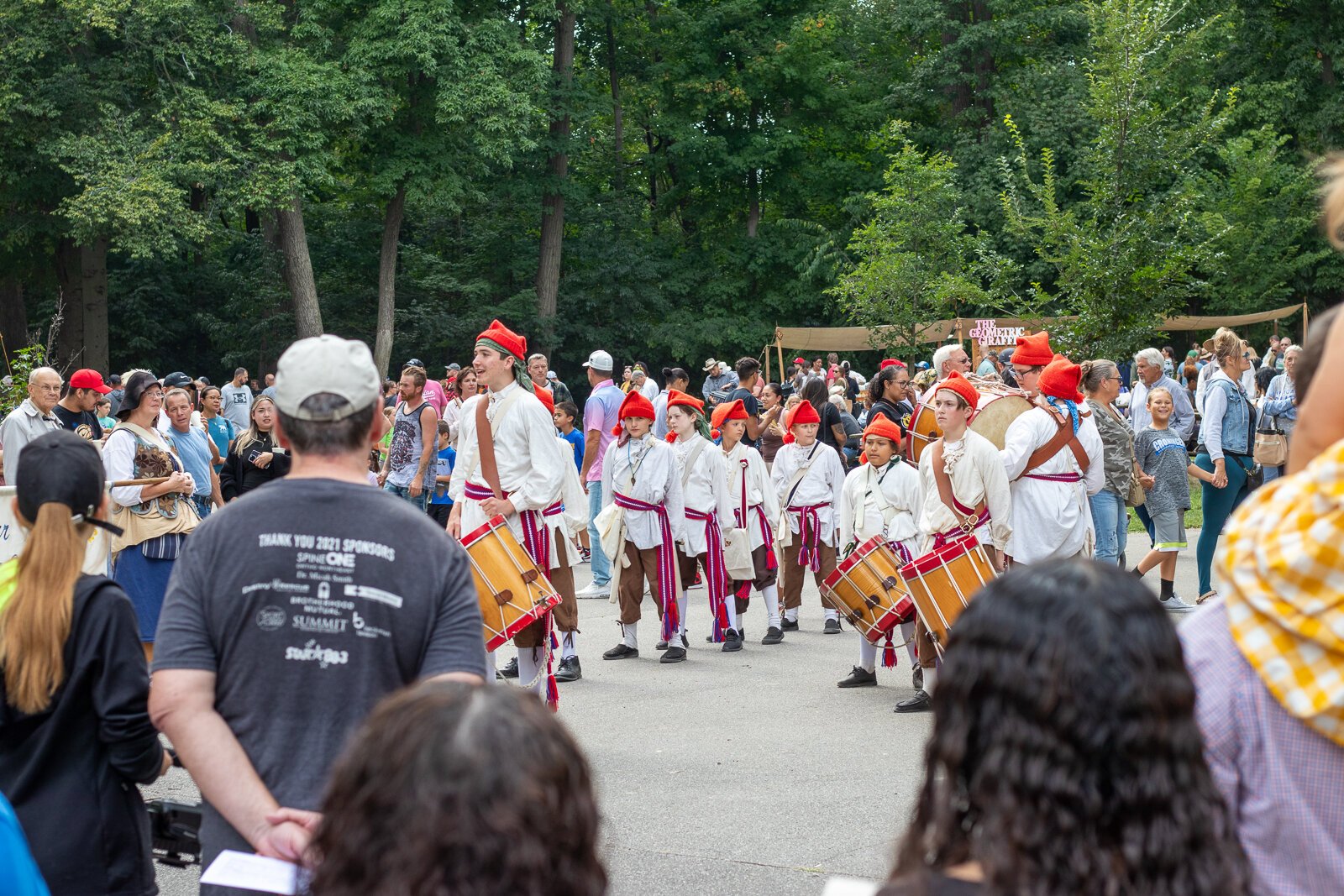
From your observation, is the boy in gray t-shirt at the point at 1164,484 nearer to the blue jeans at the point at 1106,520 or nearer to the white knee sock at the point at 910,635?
the blue jeans at the point at 1106,520

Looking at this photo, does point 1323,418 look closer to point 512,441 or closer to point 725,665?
point 512,441

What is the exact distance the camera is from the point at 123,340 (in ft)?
126

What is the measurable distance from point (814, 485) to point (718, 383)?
36.0 ft

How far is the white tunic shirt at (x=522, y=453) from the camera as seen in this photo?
835 cm

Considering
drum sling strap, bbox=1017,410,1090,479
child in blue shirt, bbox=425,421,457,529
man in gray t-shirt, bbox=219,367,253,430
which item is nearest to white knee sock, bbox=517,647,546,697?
drum sling strap, bbox=1017,410,1090,479

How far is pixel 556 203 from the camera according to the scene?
39.9 meters

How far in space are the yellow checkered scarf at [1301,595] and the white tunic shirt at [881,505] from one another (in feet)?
20.7

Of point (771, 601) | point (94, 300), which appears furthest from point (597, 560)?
point (94, 300)

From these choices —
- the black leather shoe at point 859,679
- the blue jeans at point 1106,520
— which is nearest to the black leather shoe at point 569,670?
the black leather shoe at point 859,679

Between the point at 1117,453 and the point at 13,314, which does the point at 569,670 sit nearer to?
the point at 1117,453

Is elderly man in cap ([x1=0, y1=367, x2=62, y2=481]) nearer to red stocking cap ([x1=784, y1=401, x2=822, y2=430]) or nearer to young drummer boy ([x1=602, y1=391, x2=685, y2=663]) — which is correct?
young drummer boy ([x1=602, y1=391, x2=685, y2=663])

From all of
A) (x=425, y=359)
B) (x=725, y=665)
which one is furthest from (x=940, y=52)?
(x=725, y=665)

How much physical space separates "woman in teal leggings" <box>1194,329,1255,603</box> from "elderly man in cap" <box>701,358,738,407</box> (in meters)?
6.86

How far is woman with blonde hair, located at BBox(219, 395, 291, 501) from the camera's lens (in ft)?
34.6
